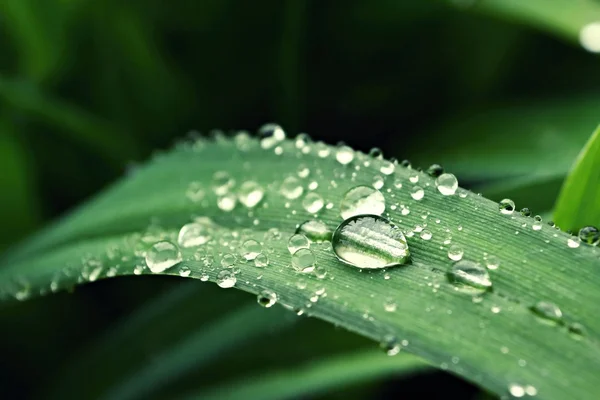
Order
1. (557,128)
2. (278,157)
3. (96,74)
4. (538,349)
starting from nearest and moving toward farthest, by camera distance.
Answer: (538,349), (278,157), (557,128), (96,74)

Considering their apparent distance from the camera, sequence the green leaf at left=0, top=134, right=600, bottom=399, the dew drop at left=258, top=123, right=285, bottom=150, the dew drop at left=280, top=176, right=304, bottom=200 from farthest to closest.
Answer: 1. the dew drop at left=258, top=123, right=285, bottom=150
2. the dew drop at left=280, top=176, right=304, bottom=200
3. the green leaf at left=0, top=134, right=600, bottom=399

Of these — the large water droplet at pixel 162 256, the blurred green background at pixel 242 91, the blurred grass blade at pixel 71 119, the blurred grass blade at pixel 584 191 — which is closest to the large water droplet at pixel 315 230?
the large water droplet at pixel 162 256

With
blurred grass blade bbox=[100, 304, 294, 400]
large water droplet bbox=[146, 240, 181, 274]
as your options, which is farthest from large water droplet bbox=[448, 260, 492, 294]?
blurred grass blade bbox=[100, 304, 294, 400]

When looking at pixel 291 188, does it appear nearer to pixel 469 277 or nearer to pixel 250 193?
pixel 250 193

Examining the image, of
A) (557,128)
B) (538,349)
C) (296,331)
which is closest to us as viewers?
(538,349)

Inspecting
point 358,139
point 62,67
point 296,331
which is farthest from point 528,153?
point 62,67

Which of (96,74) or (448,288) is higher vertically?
(96,74)

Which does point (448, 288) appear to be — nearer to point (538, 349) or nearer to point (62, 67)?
point (538, 349)

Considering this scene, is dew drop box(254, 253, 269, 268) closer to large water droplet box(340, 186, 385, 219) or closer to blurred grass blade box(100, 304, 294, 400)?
large water droplet box(340, 186, 385, 219)
